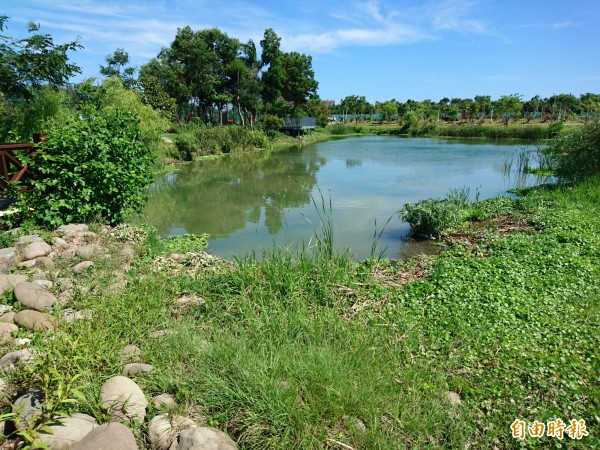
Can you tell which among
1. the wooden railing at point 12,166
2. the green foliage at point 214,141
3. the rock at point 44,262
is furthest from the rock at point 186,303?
the green foliage at point 214,141

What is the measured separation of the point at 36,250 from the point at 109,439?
3663 millimetres

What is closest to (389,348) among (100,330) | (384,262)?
(100,330)

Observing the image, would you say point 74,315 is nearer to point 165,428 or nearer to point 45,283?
point 45,283

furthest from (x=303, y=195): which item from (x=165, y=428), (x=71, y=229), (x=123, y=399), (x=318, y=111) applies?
(x=318, y=111)

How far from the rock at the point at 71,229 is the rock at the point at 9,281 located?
1.37 meters

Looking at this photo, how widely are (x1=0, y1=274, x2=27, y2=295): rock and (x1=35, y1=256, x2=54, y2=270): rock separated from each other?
386 mm

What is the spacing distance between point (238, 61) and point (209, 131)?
471 inches

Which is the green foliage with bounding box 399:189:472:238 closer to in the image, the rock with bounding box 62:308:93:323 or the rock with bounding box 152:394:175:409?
the rock with bounding box 62:308:93:323

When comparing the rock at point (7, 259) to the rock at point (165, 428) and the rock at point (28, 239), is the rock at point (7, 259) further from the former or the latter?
the rock at point (165, 428)

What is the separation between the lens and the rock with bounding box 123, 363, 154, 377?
289 centimetres

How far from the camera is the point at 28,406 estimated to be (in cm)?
235

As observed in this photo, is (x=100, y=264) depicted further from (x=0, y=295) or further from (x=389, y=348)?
(x=389, y=348)

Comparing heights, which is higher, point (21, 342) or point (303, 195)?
point (21, 342)

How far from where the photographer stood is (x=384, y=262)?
6.09 m
